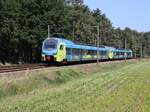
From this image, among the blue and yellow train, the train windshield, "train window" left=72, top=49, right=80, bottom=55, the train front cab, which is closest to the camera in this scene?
the train front cab

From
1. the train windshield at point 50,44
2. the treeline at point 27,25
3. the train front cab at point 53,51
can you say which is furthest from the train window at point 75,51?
the treeline at point 27,25

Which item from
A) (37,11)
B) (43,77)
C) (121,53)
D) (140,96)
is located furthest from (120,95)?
(121,53)

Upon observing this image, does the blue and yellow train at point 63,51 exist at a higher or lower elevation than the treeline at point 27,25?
lower

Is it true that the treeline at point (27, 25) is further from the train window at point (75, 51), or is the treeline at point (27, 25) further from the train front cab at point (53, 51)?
the train front cab at point (53, 51)

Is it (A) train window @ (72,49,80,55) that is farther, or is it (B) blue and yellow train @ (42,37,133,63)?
(A) train window @ (72,49,80,55)

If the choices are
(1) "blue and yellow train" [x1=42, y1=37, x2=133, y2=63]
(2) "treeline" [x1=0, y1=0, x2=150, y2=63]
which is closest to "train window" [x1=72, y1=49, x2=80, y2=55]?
(1) "blue and yellow train" [x1=42, y1=37, x2=133, y2=63]

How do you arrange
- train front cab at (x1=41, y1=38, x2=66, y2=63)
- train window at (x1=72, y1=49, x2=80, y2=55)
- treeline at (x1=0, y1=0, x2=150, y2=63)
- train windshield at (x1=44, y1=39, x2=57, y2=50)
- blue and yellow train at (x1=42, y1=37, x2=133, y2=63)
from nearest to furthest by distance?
train front cab at (x1=41, y1=38, x2=66, y2=63), blue and yellow train at (x1=42, y1=37, x2=133, y2=63), train windshield at (x1=44, y1=39, x2=57, y2=50), train window at (x1=72, y1=49, x2=80, y2=55), treeline at (x1=0, y1=0, x2=150, y2=63)

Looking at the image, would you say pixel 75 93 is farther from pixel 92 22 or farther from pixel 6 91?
pixel 92 22

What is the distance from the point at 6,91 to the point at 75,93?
3852mm

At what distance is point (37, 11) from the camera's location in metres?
78.8

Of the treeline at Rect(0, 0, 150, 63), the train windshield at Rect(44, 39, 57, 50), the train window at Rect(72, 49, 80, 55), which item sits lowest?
the train window at Rect(72, 49, 80, 55)

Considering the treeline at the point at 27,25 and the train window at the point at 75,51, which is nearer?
the train window at the point at 75,51

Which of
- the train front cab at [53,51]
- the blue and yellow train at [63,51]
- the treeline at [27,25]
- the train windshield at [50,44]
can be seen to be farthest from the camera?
the treeline at [27,25]

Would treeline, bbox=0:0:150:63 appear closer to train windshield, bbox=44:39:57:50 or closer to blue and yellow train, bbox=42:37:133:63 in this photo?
blue and yellow train, bbox=42:37:133:63
